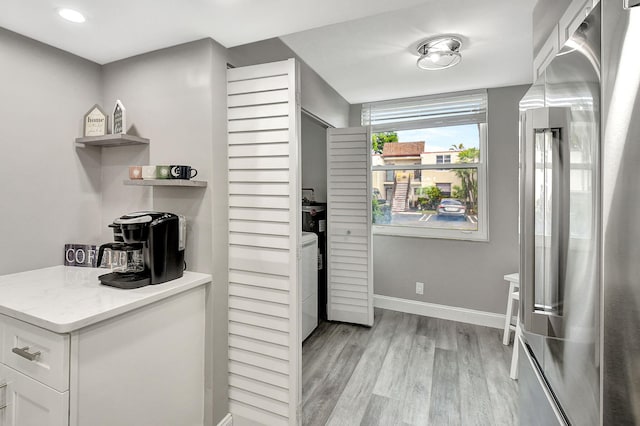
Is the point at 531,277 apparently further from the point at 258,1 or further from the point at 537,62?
the point at 258,1

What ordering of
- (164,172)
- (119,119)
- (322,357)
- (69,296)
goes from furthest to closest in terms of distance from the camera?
(322,357) < (119,119) < (164,172) < (69,296)

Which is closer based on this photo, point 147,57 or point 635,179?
point 635,179

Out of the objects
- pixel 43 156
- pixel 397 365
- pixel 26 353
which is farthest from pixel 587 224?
pixel 43 156

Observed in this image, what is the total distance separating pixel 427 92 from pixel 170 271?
3.05 m

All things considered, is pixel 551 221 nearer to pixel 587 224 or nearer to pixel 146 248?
pixel 587 224

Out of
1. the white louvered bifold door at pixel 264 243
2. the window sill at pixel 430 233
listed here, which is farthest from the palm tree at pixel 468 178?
the white louvered bifold door at pixel 264 243

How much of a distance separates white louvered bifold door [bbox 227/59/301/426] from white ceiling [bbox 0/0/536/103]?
254 mm

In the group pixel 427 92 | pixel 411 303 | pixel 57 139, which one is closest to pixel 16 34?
pixel 57 139

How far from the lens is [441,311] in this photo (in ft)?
11.2

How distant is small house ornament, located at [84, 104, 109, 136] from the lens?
1.88 m

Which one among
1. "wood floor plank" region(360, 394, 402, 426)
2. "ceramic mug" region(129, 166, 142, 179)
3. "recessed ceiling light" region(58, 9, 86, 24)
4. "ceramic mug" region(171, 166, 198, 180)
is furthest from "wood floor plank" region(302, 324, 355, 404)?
"recessed ceiling light" region(58, 9, 86, 24)

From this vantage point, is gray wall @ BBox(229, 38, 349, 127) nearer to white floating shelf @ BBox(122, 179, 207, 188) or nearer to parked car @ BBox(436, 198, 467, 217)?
white floating shelf @ BBox(122, 179, 207, 188)

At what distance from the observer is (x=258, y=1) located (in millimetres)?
1361

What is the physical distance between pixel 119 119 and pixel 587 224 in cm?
218
